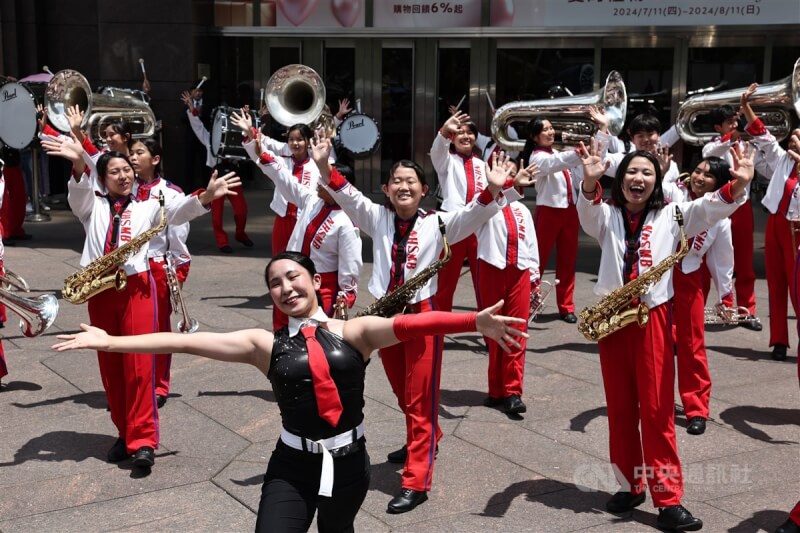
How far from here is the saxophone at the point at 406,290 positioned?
5652 millimetres

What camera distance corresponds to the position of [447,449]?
21.0 ft

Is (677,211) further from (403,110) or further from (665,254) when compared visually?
(403,110)

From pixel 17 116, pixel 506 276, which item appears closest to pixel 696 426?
pixel 506 276

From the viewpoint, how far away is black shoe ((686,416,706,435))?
668cm

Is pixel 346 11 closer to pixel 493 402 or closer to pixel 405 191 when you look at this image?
pixel 493 402

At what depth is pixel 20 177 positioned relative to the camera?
1386 cm

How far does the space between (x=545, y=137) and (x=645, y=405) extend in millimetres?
3565

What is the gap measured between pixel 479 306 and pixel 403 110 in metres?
11.6

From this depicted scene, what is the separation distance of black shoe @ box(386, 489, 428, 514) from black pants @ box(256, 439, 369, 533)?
4.05 feet

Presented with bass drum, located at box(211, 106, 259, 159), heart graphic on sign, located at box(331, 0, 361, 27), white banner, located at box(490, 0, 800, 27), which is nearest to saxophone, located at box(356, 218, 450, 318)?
bass drum, located at box(211, 106, 259, 159)

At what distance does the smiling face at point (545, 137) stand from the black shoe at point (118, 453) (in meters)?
4.09

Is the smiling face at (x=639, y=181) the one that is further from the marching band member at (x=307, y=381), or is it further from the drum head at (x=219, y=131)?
the drum head at (x=219, y=131)

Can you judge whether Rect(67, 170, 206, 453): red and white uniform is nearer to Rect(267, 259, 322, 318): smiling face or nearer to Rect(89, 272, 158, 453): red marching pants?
Rect(89, 272, 158, 453): red marching pants

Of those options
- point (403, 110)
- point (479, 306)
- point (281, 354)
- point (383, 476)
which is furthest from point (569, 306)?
point (403, 110)
